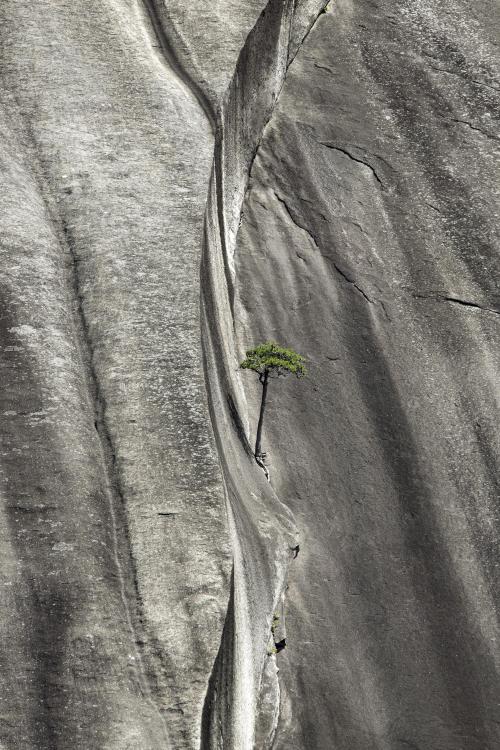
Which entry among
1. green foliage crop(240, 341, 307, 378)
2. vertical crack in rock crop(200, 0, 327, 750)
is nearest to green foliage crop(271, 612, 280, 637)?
vertical crack in rock crop(200, 0, 327, 750)

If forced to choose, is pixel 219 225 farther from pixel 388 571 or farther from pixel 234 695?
pixel 234 695

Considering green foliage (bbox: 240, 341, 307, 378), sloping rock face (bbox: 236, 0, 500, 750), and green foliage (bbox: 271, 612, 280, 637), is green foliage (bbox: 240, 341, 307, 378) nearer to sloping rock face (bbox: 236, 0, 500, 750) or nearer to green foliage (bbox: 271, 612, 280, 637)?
sloping rock face (bbox: 236, 0, 500, 750)

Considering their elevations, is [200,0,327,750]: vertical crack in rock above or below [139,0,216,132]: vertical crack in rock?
below

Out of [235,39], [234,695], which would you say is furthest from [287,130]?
[234,695]

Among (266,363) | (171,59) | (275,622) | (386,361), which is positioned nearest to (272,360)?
(266,363)

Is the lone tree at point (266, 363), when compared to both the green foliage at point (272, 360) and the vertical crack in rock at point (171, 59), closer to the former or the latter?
the green foliage at point (272, 360)

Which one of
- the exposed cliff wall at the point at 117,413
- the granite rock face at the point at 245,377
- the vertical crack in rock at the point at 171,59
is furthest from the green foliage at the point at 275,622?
the vertical crack in rock at the point at 171,59
